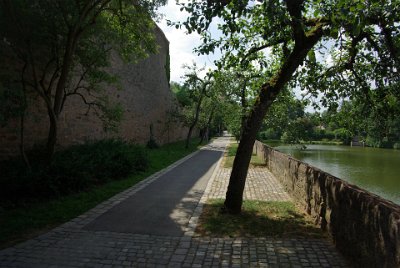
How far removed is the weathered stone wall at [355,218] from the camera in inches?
141

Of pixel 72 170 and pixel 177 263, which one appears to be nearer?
pixel 177 263

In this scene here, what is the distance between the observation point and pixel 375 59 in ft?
23.9

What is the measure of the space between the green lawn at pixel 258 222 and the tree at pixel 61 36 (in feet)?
15.9

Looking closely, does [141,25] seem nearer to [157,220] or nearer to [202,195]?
[202,195]

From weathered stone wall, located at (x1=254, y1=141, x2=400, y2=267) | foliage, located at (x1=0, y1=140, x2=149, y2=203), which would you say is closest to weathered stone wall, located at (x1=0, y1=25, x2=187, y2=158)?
foliage, located at (x1=0, y1=140, x2=149, y2=203)

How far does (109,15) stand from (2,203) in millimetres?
6365

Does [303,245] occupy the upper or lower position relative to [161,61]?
lower

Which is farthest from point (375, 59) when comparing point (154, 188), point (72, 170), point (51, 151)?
point (51, 151)

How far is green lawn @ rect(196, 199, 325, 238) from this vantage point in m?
5.94

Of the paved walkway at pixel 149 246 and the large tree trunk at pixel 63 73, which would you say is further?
the large tree trunk at pixel 63 73

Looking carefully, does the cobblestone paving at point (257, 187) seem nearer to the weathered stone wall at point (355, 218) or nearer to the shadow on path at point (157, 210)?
the shadow on path at point (157, 210)

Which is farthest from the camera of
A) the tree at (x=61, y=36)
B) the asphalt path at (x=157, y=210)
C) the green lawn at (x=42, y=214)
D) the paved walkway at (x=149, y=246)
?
the tree at (x=61, y=36)

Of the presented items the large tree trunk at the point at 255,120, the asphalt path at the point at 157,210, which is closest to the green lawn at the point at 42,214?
the asphalt path at the point at 157,210

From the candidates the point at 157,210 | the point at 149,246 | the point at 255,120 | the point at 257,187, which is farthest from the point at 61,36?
the point at 257,187
